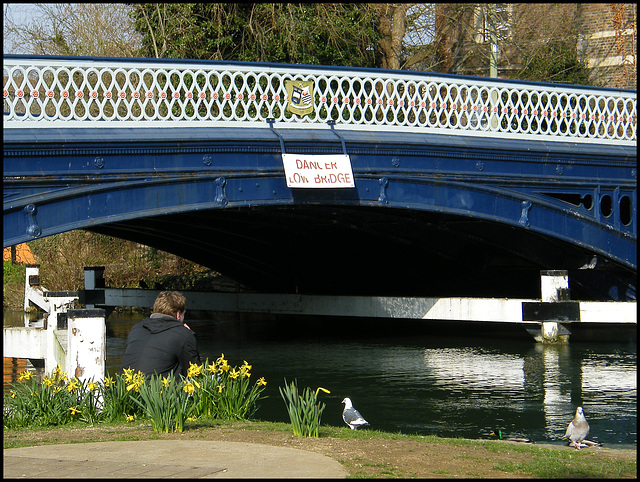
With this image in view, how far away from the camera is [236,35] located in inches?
856

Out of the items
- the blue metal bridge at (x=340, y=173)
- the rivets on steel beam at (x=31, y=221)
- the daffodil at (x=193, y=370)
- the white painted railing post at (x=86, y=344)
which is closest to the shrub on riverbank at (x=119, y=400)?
the daffodil at (x=193, y=370)

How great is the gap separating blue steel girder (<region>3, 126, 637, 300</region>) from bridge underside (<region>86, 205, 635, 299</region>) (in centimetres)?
40

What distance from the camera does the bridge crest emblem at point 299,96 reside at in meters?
13.9

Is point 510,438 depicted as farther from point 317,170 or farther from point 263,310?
point 263,310

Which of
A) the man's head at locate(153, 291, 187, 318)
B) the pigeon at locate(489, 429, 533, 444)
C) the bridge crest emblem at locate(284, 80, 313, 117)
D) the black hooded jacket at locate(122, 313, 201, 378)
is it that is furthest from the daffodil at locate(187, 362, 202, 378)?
the bridge crest emblem at locate(284, 80, 313, 117)

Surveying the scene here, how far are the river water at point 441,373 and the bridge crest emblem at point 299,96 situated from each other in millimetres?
4041

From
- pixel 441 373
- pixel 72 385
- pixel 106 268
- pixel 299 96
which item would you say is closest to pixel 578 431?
pixel 72 385

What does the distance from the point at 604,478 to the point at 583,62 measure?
23715 mm

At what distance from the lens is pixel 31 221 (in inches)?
468

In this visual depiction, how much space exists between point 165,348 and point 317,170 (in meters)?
7.00

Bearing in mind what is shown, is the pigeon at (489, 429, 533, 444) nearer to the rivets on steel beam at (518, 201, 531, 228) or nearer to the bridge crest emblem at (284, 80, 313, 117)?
Result: the bridge crest emblem at (284, 80, 313, 117)

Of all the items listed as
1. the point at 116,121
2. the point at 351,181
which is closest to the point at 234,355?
the point at 351,181

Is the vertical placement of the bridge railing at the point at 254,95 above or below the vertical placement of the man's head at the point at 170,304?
above

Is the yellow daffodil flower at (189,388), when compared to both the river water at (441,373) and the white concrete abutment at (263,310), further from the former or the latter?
the river water at (441,373)
